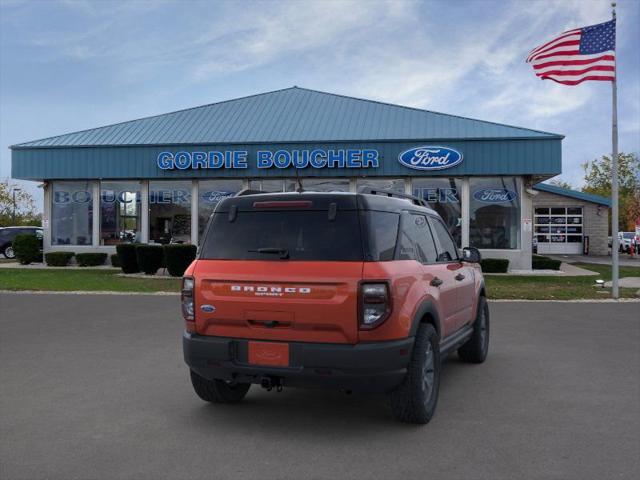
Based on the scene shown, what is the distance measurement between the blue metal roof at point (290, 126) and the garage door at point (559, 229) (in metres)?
15.1

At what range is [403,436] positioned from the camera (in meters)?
4.71

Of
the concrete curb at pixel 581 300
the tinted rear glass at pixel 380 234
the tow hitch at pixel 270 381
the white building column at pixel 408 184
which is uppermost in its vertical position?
the white building column at pixel 408 184

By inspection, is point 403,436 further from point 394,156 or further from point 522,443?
point 394,156

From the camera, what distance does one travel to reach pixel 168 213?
84.4 ft

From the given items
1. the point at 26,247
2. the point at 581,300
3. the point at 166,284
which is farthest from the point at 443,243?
the point at 26,247

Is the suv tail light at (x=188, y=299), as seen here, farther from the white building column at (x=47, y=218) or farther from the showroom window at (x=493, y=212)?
the white building column at (x=47, y=218)

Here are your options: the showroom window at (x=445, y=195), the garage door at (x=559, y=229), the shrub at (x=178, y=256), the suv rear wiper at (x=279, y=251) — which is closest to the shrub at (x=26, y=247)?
the shrub at (x=178, y=256)

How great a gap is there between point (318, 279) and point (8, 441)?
2.67 meters

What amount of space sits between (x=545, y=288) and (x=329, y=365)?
525 inches

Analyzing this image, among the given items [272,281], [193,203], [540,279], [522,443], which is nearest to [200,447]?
[272,281]

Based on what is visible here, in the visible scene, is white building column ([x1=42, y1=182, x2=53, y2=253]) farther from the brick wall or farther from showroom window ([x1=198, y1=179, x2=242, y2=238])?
the brick wall

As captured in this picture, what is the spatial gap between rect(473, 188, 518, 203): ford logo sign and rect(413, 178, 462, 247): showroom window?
874 mm

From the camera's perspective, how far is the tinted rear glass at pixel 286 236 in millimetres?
4706

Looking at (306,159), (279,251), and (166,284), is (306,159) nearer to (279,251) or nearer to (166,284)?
(166,284)
